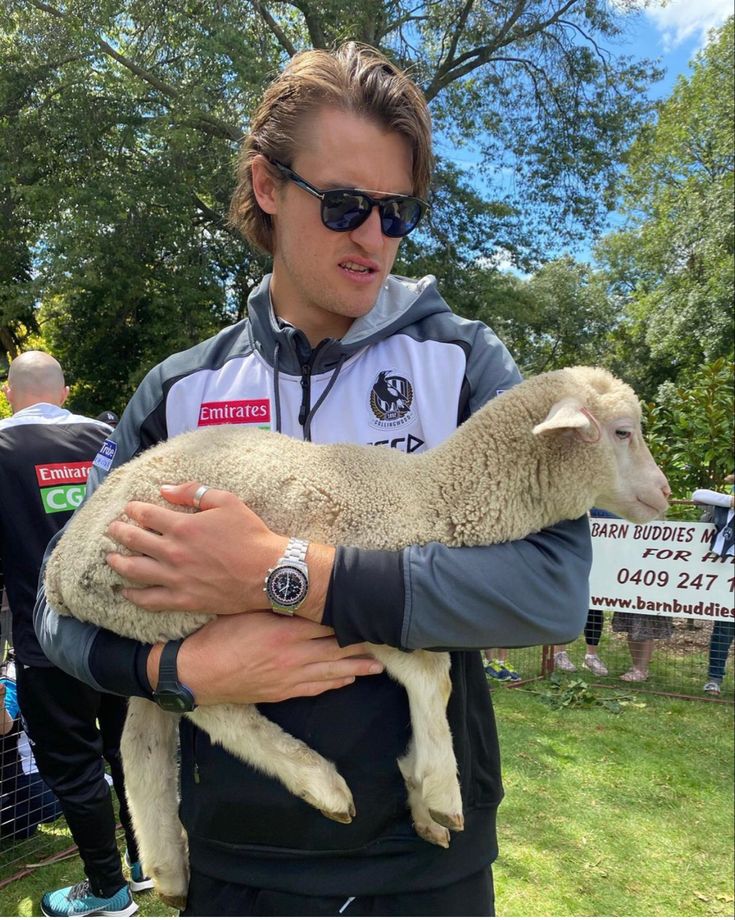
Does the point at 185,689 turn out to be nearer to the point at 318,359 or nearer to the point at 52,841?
the point at 318,359

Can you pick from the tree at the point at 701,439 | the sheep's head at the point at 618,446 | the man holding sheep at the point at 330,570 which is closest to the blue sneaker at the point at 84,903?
the man holding sheep at the point at 330,570

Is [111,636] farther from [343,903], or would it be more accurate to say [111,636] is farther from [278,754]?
[343,903]

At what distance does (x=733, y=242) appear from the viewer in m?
25.2

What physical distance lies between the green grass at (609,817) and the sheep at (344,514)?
3217 mm

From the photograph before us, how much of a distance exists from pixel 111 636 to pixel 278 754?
20.0 inches

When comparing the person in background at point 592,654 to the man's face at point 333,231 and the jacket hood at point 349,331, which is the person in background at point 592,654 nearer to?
the jacket hood at point 349,331

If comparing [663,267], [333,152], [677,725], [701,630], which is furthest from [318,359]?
[663,267]

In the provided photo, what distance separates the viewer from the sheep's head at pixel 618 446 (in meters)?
2.15

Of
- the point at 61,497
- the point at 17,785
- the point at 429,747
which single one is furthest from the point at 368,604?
the point at 17,785

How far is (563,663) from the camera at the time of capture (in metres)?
8.23

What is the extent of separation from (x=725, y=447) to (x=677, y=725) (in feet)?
14.1

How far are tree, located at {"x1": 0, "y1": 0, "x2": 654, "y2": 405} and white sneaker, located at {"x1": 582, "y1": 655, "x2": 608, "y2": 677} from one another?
10874 millimetres

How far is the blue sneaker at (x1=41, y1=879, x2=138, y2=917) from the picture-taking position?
407 cm

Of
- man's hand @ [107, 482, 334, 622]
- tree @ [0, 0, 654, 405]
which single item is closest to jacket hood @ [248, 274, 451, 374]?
man's hand @ [107, 482, 334, 622]
